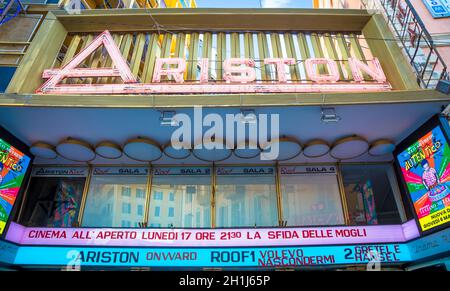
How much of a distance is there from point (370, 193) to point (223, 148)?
411 centimetres

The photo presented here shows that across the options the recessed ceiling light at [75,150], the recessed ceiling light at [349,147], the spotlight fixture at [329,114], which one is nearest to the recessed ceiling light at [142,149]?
the recessed ceiling light at [75,150]

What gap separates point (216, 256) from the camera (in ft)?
21.7

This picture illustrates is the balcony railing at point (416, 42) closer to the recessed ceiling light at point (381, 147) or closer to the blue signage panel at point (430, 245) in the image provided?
the recessed ceiling light at point (381, 147)

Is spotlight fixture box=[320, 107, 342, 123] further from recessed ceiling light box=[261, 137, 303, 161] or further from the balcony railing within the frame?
the balcony railing

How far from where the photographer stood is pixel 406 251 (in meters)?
6.64

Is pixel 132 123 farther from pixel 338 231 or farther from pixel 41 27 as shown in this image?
pixel 338 231

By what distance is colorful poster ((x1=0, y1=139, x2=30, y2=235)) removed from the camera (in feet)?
21.0

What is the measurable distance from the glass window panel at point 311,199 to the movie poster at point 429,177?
171cm

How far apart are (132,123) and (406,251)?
6845mm

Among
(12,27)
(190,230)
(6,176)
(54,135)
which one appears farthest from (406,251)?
(12,27)

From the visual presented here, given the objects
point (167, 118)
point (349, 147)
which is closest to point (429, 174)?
point (349, 147)

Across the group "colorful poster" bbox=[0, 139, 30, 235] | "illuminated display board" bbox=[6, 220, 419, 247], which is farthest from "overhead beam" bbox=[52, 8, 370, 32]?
"illuminated display board" bbox=[6, 220, 419, 247]

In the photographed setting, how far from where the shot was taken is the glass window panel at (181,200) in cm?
744

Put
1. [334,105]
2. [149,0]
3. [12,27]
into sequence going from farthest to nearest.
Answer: [149,0]
[12,27]
[334,105]
